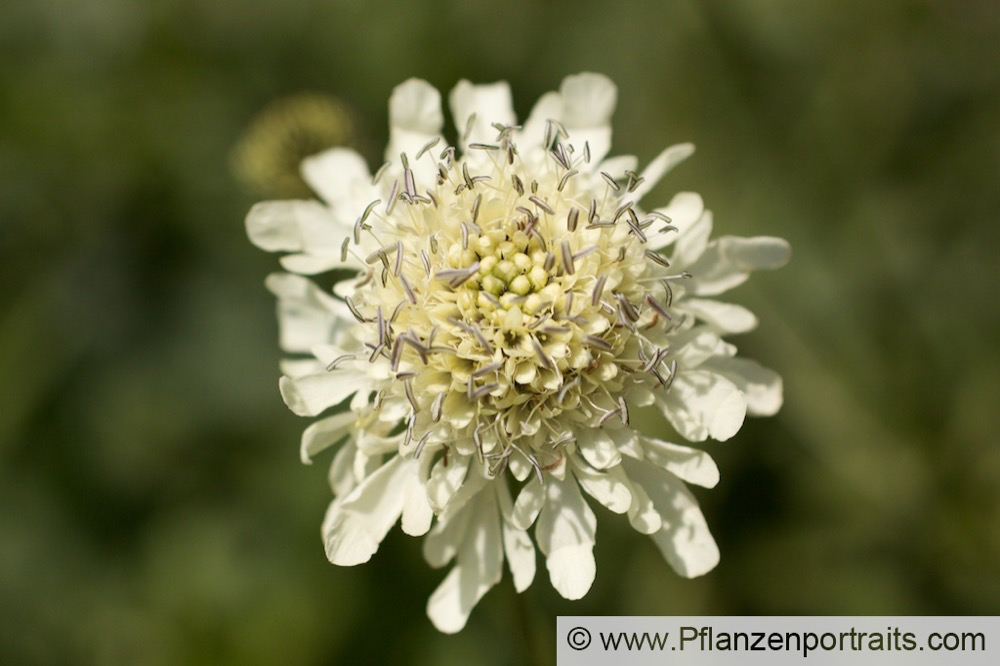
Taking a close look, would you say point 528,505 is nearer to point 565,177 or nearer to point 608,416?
point 608,416

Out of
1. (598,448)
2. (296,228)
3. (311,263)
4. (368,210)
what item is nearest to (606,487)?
(598,448)

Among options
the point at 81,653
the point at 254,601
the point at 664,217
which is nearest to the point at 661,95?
the point at 664,217

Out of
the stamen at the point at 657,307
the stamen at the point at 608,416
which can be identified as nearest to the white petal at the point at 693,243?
the stamen at the point at 657,307

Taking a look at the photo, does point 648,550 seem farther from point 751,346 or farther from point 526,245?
point 526,245

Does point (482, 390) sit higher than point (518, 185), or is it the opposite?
point (518, 185)

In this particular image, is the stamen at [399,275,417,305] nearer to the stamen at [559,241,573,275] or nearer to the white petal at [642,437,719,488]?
the stamen at [559,241,573,275]

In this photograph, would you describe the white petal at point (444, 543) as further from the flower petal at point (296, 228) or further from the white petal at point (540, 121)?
the white petal at point (540, 121)
